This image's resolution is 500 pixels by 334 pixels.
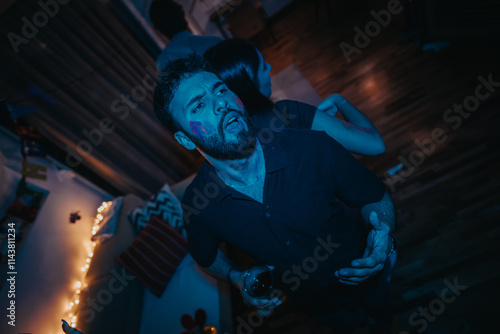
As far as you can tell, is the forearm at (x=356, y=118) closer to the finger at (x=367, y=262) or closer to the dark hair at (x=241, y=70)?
the dark hair at (x=241, y=70)

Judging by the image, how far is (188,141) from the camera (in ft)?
4.27

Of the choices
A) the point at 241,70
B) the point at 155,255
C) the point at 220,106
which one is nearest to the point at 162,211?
the point at 155,255

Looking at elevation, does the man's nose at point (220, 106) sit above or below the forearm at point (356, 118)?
above

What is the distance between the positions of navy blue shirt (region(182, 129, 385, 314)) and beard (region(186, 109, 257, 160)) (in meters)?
0.10

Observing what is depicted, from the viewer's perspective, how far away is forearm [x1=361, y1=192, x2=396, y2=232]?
109cm

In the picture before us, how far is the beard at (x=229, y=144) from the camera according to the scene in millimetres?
1093

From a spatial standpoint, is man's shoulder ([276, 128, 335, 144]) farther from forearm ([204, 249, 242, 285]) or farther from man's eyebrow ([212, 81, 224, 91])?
forearm ([204, 249, 242, 285])

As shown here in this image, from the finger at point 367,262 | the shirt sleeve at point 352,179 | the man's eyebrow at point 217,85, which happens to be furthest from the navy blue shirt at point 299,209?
the man's eyebrow at point 217,85

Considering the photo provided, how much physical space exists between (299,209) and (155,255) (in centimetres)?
211

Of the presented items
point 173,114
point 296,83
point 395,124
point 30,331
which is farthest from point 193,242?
point 296,83

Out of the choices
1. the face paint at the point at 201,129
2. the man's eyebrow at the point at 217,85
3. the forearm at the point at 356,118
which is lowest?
the forearm at the point at 356,118

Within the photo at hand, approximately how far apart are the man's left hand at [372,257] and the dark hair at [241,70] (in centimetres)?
91

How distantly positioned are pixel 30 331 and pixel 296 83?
4.60 m

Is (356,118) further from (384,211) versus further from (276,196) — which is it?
(276,196)
